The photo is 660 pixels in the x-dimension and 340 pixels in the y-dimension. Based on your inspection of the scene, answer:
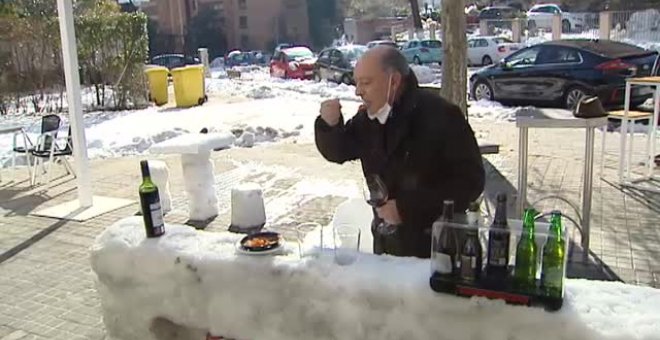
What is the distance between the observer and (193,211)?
5.84 m

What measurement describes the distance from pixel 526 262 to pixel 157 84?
546 inches

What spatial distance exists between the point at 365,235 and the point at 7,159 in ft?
26.2

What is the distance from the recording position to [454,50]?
714 cm

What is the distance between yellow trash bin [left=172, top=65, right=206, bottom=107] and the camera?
558 inches

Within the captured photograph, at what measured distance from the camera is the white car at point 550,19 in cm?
2695

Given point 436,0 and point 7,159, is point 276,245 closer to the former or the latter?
point 7,159

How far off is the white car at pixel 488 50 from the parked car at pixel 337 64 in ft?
20.7

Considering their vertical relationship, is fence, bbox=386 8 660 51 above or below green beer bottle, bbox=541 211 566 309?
above

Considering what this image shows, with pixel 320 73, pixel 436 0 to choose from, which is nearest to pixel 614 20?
pixel 320 73

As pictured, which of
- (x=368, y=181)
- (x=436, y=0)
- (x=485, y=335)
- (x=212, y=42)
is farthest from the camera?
(x=436, y=0)

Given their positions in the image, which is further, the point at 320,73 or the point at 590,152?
the point at 320,73

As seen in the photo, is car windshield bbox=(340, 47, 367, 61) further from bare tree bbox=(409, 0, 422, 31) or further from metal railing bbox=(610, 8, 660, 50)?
bare tree bbox=(409, 0, 422, 31)

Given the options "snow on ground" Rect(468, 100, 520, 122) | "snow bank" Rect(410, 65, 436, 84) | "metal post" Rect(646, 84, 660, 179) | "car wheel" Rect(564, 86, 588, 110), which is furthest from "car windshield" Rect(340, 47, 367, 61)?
"metal post" Rect(646, 84, 660, 179)

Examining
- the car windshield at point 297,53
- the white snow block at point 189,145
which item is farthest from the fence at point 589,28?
the white snow block at point 189,145
